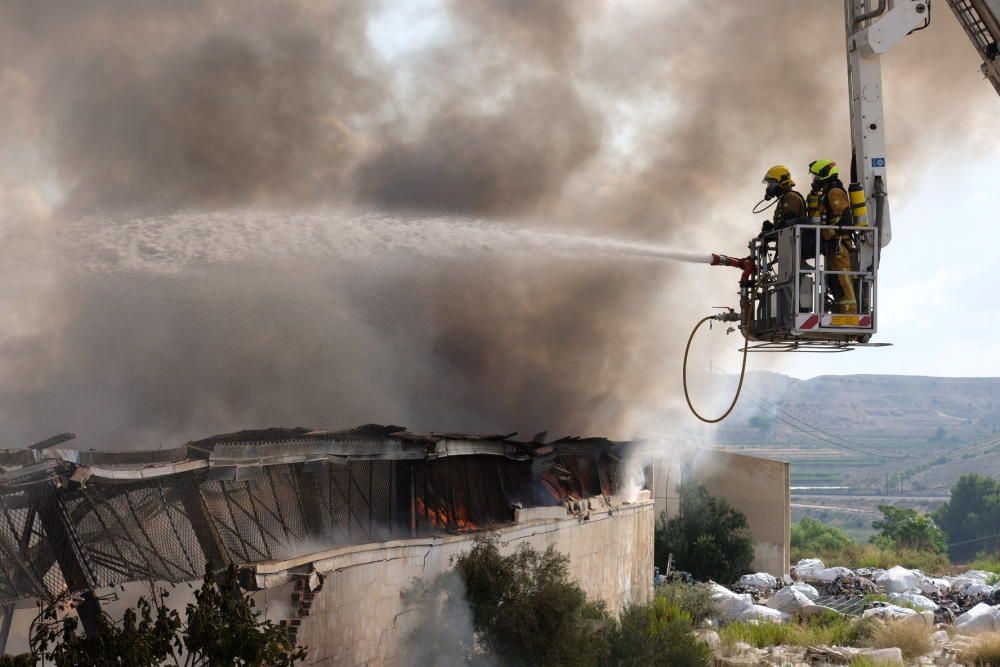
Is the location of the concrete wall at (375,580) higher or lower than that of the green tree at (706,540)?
higher

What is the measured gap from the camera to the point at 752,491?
36906mm

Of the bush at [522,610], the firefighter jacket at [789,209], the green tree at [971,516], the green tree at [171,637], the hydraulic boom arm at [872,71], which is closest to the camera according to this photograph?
the green tree at [171,637]

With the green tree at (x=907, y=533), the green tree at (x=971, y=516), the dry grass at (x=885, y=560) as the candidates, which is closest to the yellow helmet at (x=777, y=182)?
the dry grass at (x=885, y=560)

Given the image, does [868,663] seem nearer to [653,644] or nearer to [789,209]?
[653,644]

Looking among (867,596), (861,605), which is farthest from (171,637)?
(867,596)

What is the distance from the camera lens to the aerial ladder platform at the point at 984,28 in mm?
12930

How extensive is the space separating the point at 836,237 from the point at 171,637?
25.9ft

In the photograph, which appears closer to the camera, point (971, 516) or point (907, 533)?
point (907, 533)

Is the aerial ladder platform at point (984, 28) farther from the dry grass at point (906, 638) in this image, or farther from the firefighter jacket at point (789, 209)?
the dry grass at point (906, 638)

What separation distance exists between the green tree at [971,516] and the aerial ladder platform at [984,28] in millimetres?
92596

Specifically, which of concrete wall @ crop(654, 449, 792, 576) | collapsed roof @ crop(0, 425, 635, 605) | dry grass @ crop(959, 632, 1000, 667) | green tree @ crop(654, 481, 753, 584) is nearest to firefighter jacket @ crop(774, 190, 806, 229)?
collapsed roof @ crop(0, 425, 635, 605)

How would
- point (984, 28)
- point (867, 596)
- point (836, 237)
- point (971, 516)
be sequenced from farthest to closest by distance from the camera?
point (971, 516) < point (867, 596) < point (984, 28) < point (836, 237)

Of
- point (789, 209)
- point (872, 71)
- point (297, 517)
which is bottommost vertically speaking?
point (297, 517)

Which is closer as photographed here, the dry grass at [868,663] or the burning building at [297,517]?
the burning building at [297,517]
